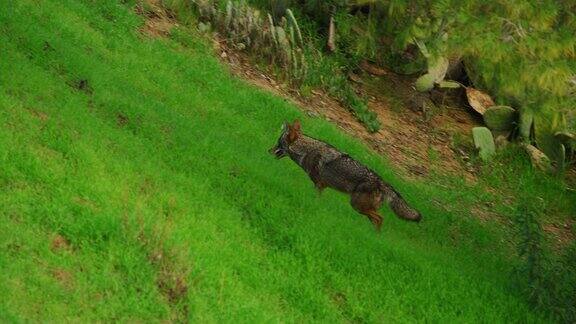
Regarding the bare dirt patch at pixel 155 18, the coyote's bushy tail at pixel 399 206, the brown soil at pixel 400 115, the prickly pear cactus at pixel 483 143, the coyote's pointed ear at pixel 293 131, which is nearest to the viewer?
the coyote's bushy tail at pixel 399 206

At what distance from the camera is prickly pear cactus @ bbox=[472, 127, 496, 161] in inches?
685

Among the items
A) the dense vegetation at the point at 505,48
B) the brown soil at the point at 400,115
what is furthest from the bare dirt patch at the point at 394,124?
the dense vegetation at the point at 505,48

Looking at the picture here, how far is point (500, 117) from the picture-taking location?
17.9m

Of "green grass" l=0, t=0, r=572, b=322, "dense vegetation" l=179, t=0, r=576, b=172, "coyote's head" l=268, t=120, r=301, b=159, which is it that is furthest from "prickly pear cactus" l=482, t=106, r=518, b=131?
"coyote's head" l=268, t=120, r=301, b=159

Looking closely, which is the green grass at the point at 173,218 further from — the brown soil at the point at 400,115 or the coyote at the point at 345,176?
the brown soil at the point at 400,115

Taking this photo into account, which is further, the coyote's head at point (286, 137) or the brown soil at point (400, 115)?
the brown soil at point (400, 115)

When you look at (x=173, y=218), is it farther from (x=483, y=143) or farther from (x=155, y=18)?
(x=483, y=143)

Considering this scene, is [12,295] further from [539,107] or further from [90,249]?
[539,107]

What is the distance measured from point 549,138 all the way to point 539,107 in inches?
284

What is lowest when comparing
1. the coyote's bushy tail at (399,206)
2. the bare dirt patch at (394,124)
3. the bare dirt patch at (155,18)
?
the bare dirt patch at (394,124)

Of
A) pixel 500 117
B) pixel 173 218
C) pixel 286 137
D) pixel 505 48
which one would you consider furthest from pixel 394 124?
pixel 173 218

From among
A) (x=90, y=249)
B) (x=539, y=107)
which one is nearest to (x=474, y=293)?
(x=539, y=107)

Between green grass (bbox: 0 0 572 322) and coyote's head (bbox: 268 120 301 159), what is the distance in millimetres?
393

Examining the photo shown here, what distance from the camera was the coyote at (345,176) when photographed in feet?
33.1
